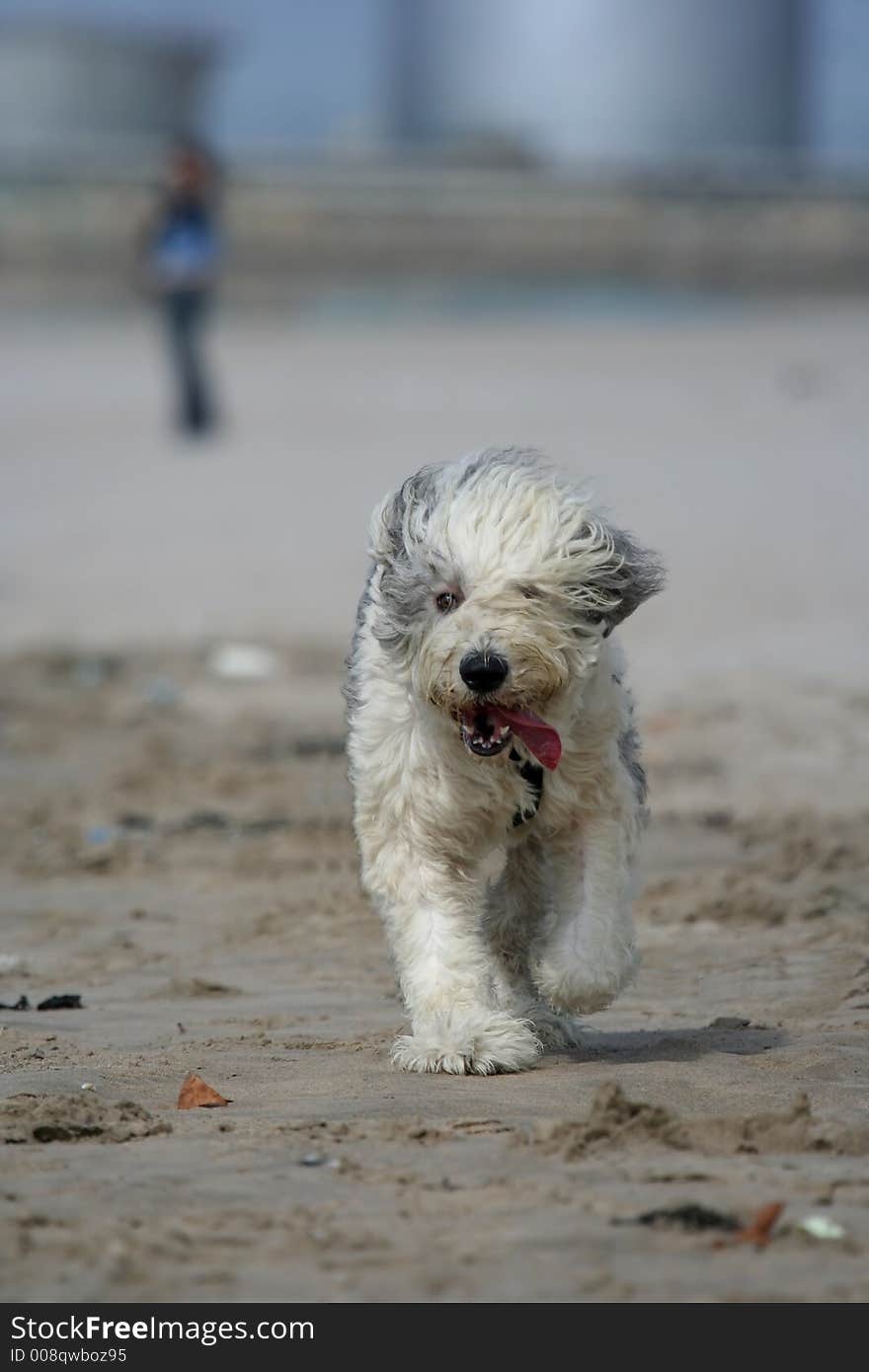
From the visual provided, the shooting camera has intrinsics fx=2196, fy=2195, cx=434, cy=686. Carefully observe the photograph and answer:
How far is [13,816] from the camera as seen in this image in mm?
9727

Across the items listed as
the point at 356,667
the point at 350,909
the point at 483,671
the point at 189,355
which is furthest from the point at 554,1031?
the point at 189,355

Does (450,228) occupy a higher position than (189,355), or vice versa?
(450,228)

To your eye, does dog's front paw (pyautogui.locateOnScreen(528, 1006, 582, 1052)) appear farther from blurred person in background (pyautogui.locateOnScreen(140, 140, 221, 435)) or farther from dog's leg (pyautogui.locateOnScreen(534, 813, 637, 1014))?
blurred person in background (pyautogui.locateOnScreen(140, 140, 221, 435))

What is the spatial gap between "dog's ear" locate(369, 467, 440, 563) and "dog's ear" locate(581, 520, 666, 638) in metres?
0.41

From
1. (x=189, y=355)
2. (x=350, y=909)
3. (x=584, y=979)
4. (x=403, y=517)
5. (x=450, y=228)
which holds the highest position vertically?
(x=403, y=517)

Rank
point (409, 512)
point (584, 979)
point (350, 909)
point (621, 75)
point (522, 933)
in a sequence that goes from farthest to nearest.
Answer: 1. point (621, 75)
2. point (350, 909)
3. point (522, 933)
4. point (409, 512)
5. point (584, 979)

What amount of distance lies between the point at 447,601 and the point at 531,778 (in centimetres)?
52

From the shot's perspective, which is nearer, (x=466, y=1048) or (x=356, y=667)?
(x=466, y=1048)

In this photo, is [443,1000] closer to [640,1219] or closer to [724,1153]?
[724,1153]

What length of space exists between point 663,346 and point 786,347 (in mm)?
1892

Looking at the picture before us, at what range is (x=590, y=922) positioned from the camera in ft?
18.1

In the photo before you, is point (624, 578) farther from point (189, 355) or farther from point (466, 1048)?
point (189, 355)

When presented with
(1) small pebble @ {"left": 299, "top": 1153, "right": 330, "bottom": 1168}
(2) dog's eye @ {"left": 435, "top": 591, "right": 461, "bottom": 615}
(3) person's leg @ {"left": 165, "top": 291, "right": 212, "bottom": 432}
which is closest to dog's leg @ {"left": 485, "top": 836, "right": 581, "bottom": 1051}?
(2) dog's eye @ {"left": 435, "top": 591, "right": 461, "bottom": 615}

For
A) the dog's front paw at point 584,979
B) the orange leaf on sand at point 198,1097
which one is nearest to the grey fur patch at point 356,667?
the dog's front paw at point 584,979
